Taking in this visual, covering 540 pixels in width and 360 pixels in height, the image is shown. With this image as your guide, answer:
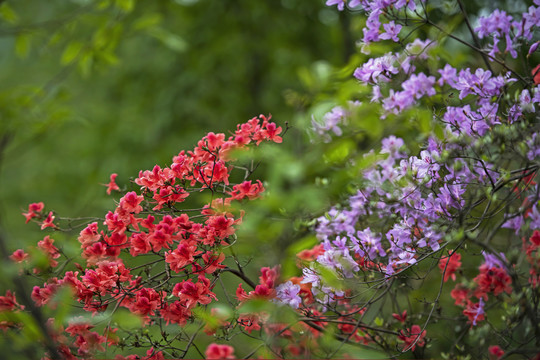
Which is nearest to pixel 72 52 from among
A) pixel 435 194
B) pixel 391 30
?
pixel 391 30

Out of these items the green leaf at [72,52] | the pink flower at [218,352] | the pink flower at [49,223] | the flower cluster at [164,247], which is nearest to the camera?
the pink flower at [218,352]

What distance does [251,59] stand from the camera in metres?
6.84

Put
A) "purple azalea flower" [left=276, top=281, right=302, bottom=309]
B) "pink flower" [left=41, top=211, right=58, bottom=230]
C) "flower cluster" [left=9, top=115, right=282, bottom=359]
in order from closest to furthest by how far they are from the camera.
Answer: "flower cluster" [left=9, top=115, right=282, bottom=359] → "purple azalea flower" [left=276, top=281, right=302, bottom=309] → "pink flower" [left=41, top=211, right=58, bottom=230]

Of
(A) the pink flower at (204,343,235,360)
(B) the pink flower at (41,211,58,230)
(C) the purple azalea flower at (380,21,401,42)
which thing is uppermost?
(C) the purple azalea flower at (380,21,401,42)

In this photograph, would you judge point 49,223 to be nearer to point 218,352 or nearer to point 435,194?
point 218,352

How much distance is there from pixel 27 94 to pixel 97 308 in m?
2.27

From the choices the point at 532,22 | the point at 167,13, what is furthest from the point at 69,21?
the point at 167,13

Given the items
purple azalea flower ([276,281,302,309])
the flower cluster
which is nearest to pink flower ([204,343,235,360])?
the flower cluster

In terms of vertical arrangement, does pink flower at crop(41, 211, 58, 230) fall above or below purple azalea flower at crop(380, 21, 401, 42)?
below

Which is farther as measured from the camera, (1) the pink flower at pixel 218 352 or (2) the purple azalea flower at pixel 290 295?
(2) the purple azalea flower at pixel 290 295

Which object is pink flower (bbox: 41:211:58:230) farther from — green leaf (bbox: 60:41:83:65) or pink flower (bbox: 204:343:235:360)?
green leaf (bbox: 60:41:83:65)

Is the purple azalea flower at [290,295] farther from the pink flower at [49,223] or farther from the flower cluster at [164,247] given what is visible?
the pink flower at [49,223]

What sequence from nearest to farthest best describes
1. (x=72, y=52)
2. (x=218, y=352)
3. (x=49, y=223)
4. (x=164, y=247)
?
(x=218, y=352)
(x=164, y=247)
(x=49, y=223)
(x=72, y=52)

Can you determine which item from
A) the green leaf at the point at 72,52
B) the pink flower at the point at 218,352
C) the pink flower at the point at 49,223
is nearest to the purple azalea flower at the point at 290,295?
the pink flower at the point at 218,352
